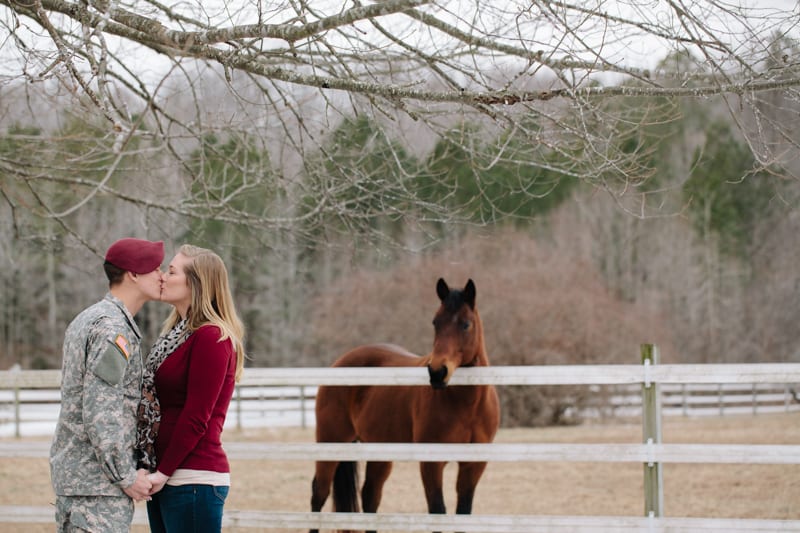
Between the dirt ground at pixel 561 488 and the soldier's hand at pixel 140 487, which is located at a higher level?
the soldier's hand at pixel 140 487

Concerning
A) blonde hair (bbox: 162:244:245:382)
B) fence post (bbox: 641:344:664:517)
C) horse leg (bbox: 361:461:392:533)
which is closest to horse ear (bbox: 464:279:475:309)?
fence post (bbox: 641:344:664:517)

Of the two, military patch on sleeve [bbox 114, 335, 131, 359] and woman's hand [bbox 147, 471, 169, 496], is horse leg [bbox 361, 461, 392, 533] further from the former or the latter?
military patch on sleeve [bbox 114, 335, 131, 359]

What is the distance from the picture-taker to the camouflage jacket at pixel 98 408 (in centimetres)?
319

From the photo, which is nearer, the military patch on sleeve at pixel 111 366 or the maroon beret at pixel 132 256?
the military patch on sleeve at pixel 111 366

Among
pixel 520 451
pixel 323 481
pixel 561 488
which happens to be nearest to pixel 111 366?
pixel 520 451

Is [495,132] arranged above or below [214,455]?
above

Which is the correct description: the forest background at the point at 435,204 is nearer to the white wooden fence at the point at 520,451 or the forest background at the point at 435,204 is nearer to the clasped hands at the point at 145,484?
the white wooden fence at the point at 520,451

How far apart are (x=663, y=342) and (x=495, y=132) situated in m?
16.3

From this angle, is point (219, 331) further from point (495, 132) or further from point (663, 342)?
point (663, 342)

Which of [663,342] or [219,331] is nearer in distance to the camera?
[219,331]

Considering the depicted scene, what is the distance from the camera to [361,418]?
21.8 feet

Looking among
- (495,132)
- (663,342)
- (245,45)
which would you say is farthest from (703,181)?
(245,45)

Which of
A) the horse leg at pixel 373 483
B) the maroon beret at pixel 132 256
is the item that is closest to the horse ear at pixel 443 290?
the horse leg at pixel 373 483

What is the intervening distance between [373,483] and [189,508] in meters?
3.47
